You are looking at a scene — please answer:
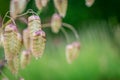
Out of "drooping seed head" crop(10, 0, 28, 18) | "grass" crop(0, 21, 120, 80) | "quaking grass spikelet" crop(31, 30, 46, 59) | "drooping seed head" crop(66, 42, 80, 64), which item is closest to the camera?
"quaking grass spikelet" crop(31, 30, 46, 59)

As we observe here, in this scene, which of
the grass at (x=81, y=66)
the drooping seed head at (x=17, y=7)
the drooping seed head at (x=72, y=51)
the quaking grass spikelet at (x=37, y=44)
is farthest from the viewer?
the grass at (x=81, y=66)

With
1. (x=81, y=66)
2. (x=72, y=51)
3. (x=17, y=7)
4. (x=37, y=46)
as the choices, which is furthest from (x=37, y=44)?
(x=81, y=66)

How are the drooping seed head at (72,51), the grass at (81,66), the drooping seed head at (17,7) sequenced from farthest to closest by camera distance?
the grass at (81,66) → the drooping seed head at (72,51) → the drooping seed head at (17,7)

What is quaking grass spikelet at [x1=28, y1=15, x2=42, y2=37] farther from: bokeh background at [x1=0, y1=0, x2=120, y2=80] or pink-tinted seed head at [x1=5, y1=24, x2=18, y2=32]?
bokeh background at [x1=0, y1=0, x2=120, y2=80]

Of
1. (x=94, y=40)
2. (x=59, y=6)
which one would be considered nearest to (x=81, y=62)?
(x=94, y=40)

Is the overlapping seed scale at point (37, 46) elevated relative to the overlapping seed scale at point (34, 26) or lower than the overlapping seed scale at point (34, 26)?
lower

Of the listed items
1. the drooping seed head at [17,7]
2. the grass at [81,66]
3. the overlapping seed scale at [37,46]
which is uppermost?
the grass at [81,66]

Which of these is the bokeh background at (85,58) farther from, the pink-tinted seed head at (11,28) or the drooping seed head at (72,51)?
the pink-tinted seed head at (11,28)

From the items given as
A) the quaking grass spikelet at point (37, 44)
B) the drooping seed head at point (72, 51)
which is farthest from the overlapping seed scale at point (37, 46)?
the drooping seed head at point (72, 51)

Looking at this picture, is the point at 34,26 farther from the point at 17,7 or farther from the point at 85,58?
the point at 85,58

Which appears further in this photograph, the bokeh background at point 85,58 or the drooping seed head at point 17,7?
the bokeh background at point 85,58

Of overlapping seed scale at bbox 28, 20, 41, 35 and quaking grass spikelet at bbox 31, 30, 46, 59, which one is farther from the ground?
overlapping seed scale at bbox 28, 20, 41, 35

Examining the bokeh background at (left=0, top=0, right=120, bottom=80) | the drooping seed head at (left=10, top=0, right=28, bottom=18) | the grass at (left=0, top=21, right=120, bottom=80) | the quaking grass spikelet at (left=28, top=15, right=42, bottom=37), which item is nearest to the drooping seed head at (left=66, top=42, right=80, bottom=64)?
the drooping seed head at (left=10, top=0, right=28, bottom=18)
